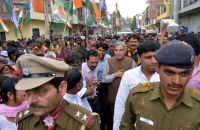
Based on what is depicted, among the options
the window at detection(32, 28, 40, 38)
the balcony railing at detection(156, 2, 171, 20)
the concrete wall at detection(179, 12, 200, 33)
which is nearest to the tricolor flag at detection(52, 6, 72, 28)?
the window at detection(32, 28, 40, 38)

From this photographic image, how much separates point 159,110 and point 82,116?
61 cm

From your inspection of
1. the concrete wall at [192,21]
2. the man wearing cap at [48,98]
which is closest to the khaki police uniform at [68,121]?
the man wearing cap at [48,98]

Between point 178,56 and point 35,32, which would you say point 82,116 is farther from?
point 35,32

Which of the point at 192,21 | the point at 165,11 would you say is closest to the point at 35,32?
the point at 192,21

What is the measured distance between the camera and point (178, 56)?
1456 mm

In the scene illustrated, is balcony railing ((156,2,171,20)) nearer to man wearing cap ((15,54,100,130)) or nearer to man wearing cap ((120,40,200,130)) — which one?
man wearing cap ((120,40,200,130))

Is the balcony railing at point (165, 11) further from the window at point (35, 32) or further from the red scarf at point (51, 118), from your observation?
the red scarf at point (51, 118)

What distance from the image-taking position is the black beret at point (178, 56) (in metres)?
1.45

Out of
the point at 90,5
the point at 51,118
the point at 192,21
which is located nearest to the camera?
the point at 51,118

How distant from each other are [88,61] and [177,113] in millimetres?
2460

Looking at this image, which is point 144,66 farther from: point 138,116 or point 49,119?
point 49,119

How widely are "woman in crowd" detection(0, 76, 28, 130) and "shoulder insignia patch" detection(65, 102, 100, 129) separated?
922 mm

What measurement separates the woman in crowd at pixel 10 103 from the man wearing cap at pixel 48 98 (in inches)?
25.1

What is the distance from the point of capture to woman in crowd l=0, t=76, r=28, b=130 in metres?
2.19
